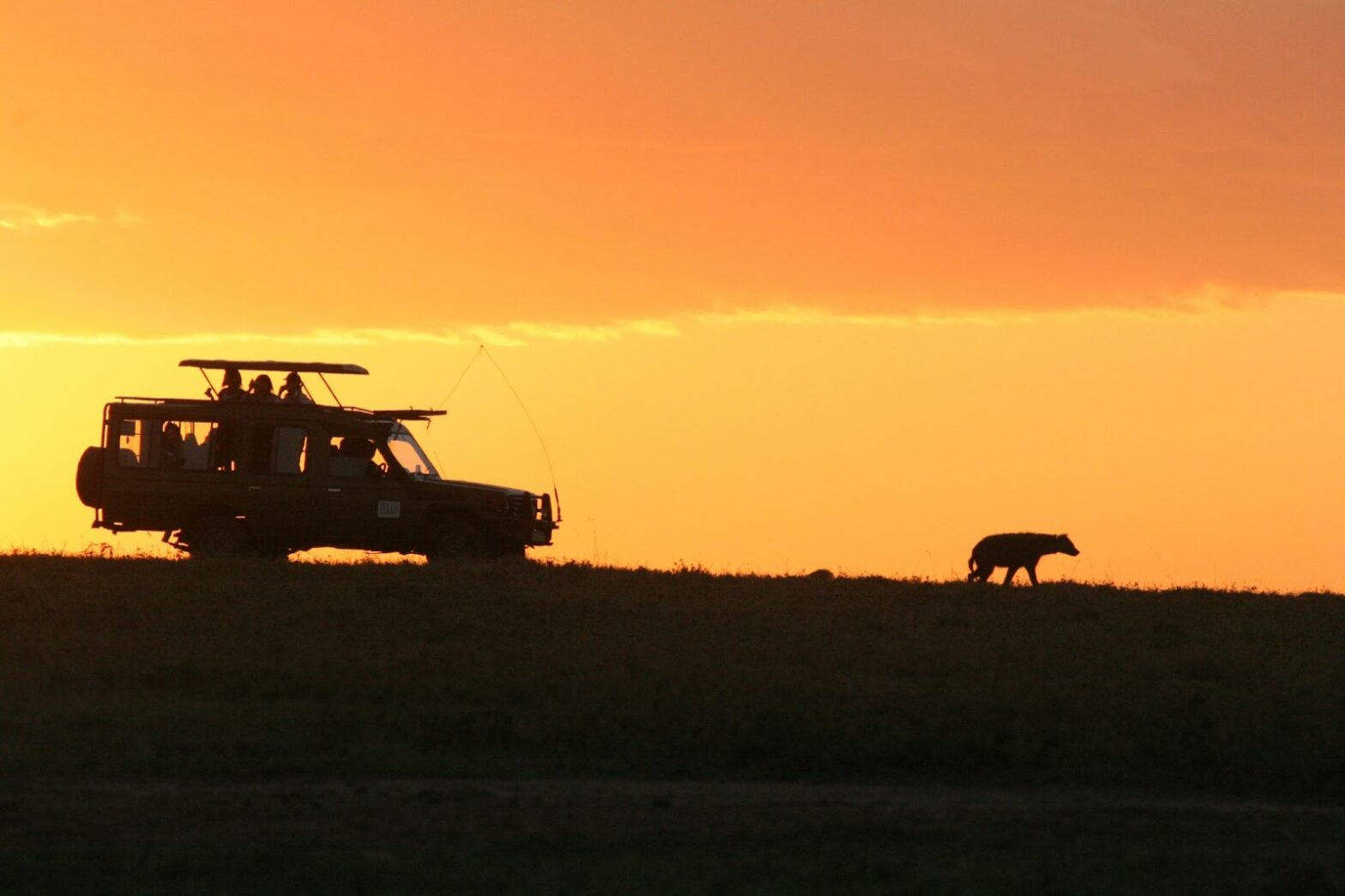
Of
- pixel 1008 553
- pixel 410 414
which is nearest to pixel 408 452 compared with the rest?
pixel 410 414

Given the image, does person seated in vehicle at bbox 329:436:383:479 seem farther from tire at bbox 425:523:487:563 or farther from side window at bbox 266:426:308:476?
tire at bbox 425:523:487:563

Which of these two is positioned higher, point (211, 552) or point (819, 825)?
point (211, 552)

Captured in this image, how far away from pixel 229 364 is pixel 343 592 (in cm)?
720

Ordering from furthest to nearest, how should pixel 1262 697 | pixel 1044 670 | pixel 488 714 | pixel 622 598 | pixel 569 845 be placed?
pixel 622 598 → pixel 1044 670 → pixel 1262 697 → pixel 488 714 → pixel 569 845

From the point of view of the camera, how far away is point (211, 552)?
28594 millimetres

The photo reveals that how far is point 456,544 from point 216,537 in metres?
3.65

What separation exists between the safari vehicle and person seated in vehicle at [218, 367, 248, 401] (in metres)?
0.28

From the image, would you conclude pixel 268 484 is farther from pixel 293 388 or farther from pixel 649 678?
pixel 649 678

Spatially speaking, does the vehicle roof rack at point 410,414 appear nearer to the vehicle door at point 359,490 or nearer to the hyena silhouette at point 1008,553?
the vehicle door at point 359,490

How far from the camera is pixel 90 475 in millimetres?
28344

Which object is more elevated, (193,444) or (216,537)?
(193,444)

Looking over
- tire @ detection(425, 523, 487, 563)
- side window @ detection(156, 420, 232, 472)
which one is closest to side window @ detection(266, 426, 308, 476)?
side window @ detection(156, 420, 232, 472)

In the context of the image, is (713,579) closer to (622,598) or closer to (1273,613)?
(622,598)

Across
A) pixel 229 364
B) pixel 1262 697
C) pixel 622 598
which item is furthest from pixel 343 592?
pixel 1262 697
